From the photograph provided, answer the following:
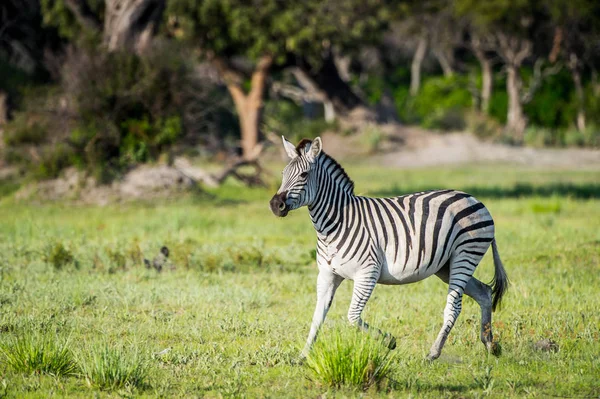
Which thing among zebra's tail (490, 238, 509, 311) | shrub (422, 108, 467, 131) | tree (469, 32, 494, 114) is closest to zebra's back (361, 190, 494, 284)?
zebra's tail (490, 238, 509, 311)

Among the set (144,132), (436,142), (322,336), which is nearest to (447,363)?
(322,336)

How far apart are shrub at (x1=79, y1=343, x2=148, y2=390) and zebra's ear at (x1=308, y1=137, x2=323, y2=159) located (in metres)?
2.16

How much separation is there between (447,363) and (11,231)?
9.88 m

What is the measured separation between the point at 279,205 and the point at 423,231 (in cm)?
135

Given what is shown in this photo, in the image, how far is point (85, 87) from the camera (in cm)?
2000

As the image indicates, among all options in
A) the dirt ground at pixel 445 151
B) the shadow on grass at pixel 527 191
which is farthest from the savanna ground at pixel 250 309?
the dirt ground at pixel 445 151

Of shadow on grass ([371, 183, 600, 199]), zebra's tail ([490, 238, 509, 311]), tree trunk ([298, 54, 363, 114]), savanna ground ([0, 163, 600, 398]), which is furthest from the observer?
tree trunk ([298, 54, 363, 114])

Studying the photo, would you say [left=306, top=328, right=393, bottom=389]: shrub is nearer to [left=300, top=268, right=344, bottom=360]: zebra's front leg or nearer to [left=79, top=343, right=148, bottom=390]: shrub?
[left=300, top=268, right=344, bottom=360]: zebra's front leg

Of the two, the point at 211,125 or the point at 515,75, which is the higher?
the point at 515,75

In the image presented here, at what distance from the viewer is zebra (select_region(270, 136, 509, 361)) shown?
7.41 m

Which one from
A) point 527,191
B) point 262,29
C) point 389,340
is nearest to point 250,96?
point 262,29

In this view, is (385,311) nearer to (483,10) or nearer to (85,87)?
(85,87)

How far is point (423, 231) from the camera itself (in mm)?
7664

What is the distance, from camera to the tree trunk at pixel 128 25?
72.4ft
